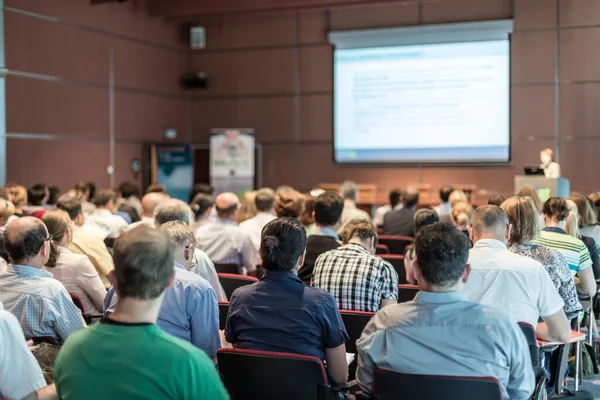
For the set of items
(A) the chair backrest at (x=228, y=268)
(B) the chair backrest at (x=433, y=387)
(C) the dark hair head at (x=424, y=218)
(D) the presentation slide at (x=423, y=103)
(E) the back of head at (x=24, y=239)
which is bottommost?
(A) the chair backrest at (x=228, y=268)

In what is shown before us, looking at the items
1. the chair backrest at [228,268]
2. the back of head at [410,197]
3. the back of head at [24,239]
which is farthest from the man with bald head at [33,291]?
the back of head at [410,197]

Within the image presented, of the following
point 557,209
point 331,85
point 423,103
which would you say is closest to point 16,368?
point 557,209

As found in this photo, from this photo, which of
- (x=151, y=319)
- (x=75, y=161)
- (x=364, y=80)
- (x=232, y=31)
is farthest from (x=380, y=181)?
(x=151, y=319)

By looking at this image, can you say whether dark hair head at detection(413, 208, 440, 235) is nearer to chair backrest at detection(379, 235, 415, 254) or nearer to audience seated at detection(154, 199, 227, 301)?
chair backrest at detection(379, 235, 415, 254)

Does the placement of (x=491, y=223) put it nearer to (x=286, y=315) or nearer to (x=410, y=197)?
(x=286, y=315)

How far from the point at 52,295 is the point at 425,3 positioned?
1017cm

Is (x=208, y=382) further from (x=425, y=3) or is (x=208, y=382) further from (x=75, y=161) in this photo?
(x=425, y=3)

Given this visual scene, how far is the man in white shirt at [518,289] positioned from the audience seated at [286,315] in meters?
0.87

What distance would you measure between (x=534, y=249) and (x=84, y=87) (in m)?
9.16

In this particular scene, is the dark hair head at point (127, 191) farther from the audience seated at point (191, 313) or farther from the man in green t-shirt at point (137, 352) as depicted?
the man in green t-shirt at point (137, 352)

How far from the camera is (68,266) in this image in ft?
14.9

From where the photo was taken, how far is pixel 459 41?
1180 cm

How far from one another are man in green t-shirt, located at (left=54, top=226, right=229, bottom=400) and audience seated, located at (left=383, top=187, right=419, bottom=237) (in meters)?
6.36

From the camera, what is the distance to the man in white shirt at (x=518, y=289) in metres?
3.40
